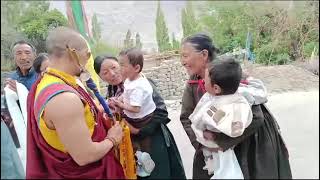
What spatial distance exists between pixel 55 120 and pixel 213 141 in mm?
681

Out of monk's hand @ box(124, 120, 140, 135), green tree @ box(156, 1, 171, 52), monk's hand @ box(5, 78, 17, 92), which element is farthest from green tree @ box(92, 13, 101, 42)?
monk's hand @ box(124, 120, 140, 135)

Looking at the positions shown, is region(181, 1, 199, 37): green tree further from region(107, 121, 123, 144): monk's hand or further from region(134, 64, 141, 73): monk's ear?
region(107, 121, 123, 144): monk's hand

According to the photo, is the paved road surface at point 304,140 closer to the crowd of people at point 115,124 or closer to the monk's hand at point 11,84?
the crowd of people at point 115,124

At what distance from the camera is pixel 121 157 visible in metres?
1.97

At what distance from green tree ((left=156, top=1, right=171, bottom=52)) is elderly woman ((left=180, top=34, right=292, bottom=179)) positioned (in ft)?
14.5

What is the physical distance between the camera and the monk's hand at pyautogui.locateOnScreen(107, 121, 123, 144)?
177 cm

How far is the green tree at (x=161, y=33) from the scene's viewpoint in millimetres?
6477

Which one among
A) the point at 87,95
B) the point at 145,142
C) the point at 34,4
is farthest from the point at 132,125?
the point at 34,4

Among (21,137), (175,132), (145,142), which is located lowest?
(175,132)

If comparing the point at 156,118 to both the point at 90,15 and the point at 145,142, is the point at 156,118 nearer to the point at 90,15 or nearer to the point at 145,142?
the point at 145,142

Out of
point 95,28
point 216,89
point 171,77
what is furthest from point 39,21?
point 216,89

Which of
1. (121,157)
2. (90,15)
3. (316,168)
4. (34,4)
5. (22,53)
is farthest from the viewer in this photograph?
(90,15)

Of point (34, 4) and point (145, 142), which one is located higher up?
point (34, 4)

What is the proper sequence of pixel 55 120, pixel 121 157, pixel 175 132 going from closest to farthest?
1. pixel 55 120
2. pixel 121 157
3. pixel 175 132
